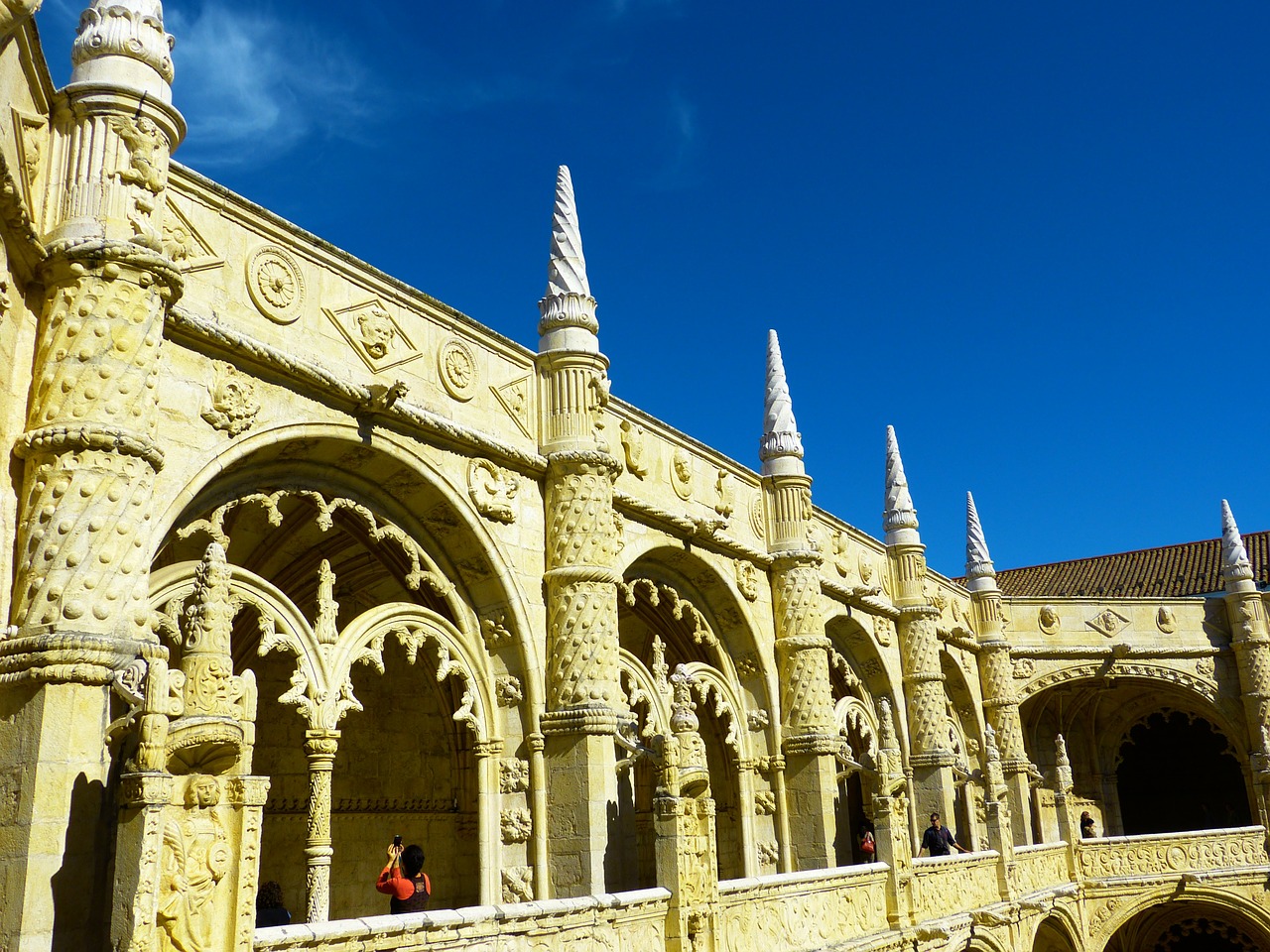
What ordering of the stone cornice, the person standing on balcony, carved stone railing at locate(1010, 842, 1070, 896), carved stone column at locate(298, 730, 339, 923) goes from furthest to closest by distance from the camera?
carved stone railing at locate(1010, 842, 1070, 896), the person standing on balcony, carved stone column at locate(298, 730, 339, 923), the stone cornice

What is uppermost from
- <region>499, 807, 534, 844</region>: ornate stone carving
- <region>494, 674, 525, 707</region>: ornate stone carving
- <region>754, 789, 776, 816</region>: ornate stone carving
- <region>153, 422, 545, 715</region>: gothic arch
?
<region>153, 422, 545, 715</region>: gothic arch

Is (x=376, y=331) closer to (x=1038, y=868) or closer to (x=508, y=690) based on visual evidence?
(x=508, y=690)

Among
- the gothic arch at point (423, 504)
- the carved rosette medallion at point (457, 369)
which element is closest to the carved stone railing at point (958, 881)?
the gothic arch at point (423, 504)

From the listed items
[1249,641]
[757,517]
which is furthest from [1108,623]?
[757,517]

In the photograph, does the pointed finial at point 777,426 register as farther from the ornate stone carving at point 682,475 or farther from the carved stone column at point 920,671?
the carved stone column at point 920,671

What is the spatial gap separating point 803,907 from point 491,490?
482 centimetres

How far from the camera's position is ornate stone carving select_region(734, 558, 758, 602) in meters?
14.3

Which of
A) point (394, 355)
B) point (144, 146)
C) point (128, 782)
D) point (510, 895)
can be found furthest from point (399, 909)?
point (144, 146)

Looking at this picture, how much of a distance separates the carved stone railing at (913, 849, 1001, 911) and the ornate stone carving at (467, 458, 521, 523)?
6440 millimetres

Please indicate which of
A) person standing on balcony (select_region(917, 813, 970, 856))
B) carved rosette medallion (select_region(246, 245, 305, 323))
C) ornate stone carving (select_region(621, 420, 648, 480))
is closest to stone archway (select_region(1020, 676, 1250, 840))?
person standing on balcony (select_region(917, 813, 970, 856))

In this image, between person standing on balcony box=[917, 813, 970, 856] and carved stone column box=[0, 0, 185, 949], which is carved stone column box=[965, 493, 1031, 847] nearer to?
person standing on balcony box=[917, 813, 970, 856]

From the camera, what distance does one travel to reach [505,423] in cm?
1080

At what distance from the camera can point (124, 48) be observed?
24.0 feet

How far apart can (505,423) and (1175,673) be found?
19.6 m
